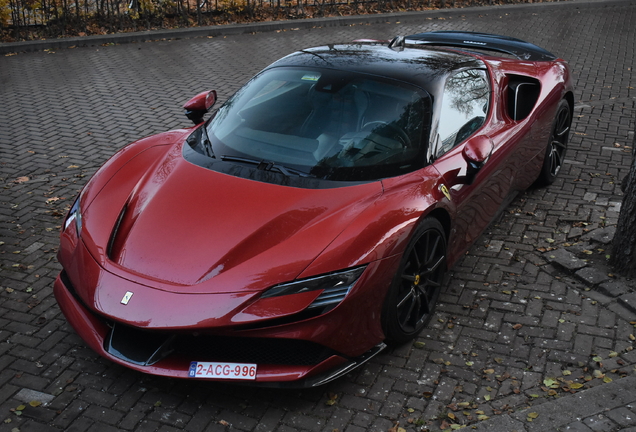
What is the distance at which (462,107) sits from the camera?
15.1 ft

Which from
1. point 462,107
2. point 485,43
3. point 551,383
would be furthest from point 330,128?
point 485,43

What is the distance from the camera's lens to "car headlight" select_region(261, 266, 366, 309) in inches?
127

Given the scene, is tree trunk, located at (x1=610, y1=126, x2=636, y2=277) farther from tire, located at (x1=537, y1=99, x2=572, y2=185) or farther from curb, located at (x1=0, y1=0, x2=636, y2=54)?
curb, located at (x1=0, y1=0, x2=636, y2=54)

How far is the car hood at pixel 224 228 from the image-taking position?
3326 millimetres

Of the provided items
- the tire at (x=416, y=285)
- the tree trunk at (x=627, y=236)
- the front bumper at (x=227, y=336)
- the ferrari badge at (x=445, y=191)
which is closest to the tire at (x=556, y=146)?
the tree trunk at (x=627, y=236)

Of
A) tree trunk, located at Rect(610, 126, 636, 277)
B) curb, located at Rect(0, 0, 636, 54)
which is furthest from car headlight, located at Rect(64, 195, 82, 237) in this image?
curb, located at Rect(0, 0, 636, 54)

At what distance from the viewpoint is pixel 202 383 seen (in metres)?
3.63

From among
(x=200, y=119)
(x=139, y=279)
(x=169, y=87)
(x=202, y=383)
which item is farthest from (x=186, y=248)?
(x=169, y=87)

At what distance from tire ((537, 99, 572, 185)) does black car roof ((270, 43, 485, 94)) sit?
1354mm

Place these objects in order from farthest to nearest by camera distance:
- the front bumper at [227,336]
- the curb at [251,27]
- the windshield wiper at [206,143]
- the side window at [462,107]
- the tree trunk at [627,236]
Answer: the curb at [251,27] → the tree trunk at [627,236] → the side window at [462,107] → the windshield wiper at [206,143] → the front bumper at [227,336]

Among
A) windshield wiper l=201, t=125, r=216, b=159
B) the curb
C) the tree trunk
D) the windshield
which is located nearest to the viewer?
the windshield

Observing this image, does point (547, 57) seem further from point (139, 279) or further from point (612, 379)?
point (139, 279)

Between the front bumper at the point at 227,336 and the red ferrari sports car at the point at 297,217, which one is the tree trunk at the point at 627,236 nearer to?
the red ferrari sports car at the point at 297,217

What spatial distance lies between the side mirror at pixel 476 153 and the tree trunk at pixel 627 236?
1.07 metres
